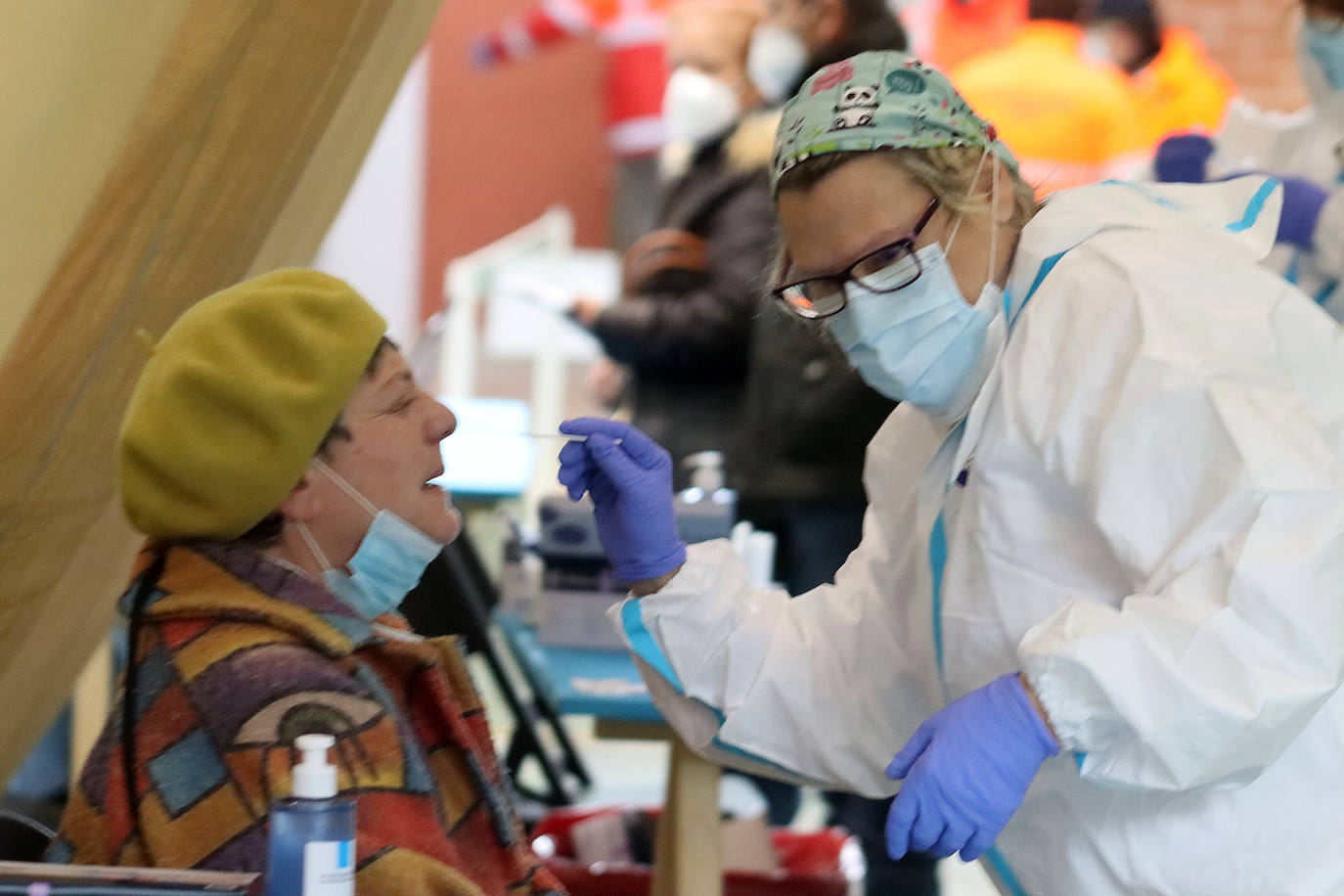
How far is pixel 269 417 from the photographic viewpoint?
1.28 meters

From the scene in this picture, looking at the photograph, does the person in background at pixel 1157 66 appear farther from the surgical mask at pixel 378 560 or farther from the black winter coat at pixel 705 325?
the surgical mask at pixel 378 560

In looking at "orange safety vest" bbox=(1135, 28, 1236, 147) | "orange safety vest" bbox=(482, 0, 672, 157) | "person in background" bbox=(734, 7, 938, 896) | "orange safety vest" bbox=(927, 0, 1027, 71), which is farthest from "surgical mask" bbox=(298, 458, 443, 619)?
"orange safety vest" bbox=(482, 0, 672, 157)

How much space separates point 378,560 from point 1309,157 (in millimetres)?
2132

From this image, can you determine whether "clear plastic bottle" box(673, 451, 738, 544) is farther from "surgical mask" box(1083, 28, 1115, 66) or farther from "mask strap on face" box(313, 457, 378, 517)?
"surgical mask" box(1083, 28, 1115, 66)

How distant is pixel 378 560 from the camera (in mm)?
1398

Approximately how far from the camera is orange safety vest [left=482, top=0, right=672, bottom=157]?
19.7 feet

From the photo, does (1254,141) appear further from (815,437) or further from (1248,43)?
(1248,43)

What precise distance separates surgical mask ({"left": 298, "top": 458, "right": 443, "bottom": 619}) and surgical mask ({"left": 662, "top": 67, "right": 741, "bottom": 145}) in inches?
69.8

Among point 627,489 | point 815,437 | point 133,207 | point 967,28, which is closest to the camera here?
point 133,207

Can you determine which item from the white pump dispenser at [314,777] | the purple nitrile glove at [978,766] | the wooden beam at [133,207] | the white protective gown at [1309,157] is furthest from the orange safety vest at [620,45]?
the white pump dispenser at [314,777]

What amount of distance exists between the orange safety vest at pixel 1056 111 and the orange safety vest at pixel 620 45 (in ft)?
6.41

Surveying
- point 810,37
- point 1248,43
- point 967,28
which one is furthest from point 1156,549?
point 1248,43

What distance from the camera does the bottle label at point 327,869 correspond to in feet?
3.15

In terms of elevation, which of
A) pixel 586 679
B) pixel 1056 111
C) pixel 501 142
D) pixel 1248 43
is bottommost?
pixel 1248 43
